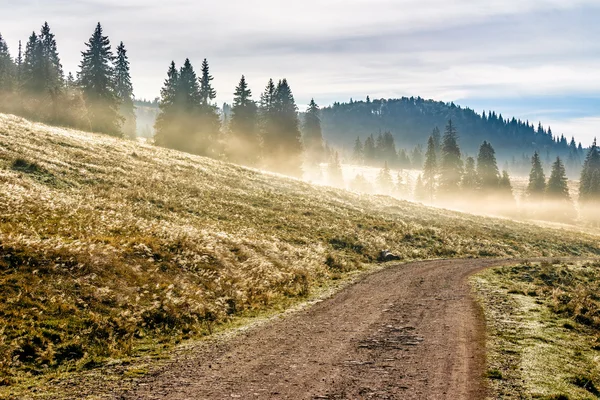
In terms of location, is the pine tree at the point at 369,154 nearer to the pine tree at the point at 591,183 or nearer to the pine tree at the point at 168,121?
the pine tree at the point at 591,183

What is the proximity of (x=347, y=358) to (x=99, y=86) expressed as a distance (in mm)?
65144

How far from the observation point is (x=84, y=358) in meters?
10.4

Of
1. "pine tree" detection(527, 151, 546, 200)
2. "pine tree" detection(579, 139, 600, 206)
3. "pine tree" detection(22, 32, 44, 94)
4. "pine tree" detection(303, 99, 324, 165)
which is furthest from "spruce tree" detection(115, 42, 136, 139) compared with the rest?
"pine tree" detection(579, 139, 600, 206)

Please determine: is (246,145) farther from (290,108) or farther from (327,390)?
(327,390)

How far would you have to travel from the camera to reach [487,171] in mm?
94250

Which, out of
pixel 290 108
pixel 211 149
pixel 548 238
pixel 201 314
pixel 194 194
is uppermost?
pixel 290 108

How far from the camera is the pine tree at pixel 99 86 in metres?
62.8

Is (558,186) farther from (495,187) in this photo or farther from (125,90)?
(125,90)

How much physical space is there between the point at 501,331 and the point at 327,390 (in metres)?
7.17

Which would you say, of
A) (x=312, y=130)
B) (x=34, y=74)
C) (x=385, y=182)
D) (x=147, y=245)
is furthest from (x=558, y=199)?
(x=34, y=74)

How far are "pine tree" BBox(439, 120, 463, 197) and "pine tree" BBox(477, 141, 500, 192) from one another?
180 inches

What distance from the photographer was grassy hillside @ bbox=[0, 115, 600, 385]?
11.7m

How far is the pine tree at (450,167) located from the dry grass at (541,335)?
7306 centimetres

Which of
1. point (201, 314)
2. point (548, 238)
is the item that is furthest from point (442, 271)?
point (548, 238)
